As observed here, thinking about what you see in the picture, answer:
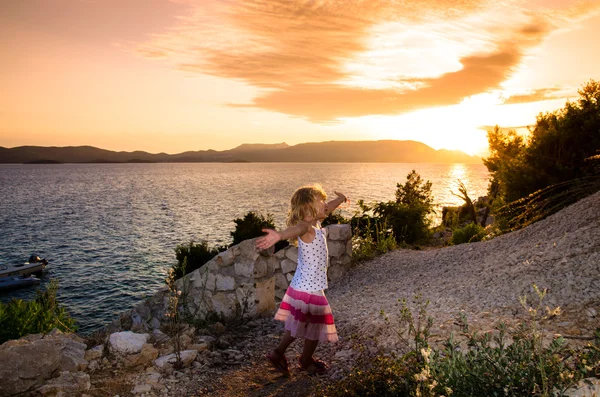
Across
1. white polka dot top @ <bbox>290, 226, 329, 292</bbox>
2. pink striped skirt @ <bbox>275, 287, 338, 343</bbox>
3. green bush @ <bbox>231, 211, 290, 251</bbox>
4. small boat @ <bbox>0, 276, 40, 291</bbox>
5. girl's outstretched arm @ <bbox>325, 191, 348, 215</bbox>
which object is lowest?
small boat @ <bbox>0, 276, 40, 291</bbox>

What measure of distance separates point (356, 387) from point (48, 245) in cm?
4167

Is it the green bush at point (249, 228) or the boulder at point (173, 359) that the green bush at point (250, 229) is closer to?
the green bush at point (249, 228)

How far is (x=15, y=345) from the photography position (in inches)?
187

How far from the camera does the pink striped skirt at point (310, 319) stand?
4.67 metres

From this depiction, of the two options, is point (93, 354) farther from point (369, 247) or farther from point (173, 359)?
point (369, 247)

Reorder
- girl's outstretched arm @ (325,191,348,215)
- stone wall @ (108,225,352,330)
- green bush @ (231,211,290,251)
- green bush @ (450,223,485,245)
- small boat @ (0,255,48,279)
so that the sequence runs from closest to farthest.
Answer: girl's outstretched arm @ (325,191,348,215) < stone wall @ (108,225,352,330) < green bush @ (450,223,485,245) < green bush @ (231,211,290,251) < small boat @ (0,255,48,279)

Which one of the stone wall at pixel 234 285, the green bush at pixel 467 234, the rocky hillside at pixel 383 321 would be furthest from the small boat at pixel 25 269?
the green bush at pixel 467 234

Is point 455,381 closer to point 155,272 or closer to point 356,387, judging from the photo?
point 356,387

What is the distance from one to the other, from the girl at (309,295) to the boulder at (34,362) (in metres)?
2.29

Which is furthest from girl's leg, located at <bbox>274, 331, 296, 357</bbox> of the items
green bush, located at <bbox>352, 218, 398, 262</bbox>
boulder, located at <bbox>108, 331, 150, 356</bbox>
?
green bush, located at <bbox>352, 218, 398, 262</bbox>

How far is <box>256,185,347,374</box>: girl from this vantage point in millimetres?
4598

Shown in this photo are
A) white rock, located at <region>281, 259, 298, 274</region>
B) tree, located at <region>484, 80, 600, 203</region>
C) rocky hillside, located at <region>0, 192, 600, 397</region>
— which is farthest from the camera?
tree, located at <region>484, 80, 600, 203</region>

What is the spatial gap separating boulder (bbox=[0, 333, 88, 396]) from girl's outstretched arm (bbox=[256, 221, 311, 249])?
2669 millimetres

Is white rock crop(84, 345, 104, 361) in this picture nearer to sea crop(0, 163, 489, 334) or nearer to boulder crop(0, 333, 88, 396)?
boulder crop(0, 333, 88, 396)
